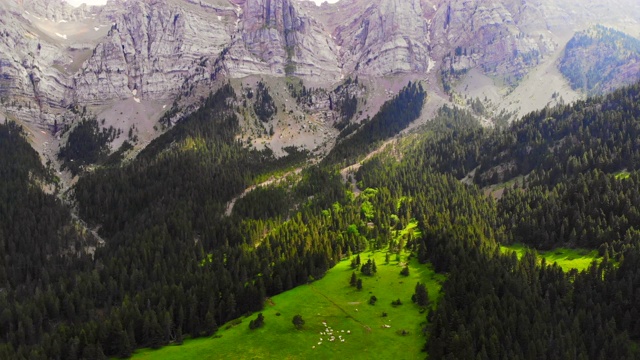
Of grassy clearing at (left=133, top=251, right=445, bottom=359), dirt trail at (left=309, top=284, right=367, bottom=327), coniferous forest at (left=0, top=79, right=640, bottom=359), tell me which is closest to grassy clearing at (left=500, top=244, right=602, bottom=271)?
coniferous forest at (left=0, top=79, right=640, bottom=359)

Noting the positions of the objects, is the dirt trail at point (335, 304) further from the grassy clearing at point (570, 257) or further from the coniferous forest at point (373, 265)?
the grassy clearing at point (570, 257)

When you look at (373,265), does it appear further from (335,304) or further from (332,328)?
(332,328)

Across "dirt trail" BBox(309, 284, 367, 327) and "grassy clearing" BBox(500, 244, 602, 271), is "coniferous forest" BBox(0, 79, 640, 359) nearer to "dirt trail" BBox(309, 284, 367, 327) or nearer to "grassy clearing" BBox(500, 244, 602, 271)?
"grassy clearing" BBox(500, 244, 602, 271)

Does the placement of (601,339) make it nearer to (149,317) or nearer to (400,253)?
(400,253)

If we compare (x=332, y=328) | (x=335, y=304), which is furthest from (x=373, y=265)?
(x=332, y=328)

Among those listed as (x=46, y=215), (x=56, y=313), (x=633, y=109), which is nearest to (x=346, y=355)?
(x=56, y=313)
